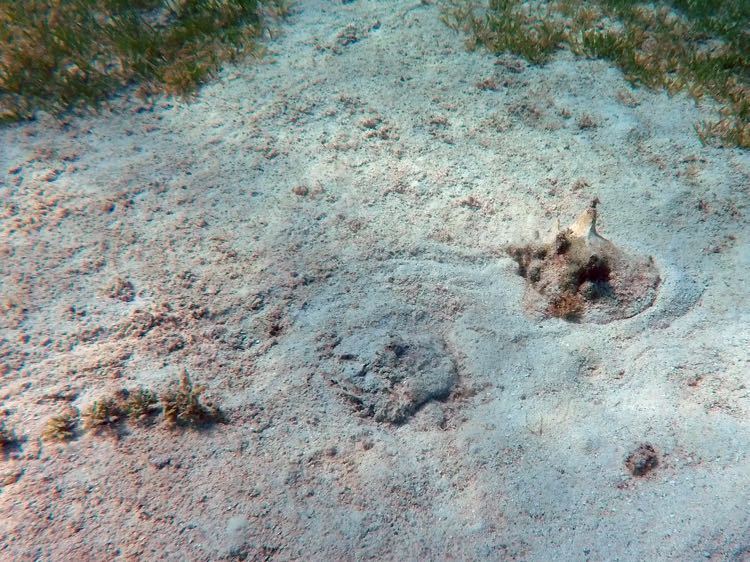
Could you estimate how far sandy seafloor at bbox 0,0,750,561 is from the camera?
252 cm

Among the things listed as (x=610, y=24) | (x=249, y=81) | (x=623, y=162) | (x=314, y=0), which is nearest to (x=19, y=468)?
(x=249, y=81)

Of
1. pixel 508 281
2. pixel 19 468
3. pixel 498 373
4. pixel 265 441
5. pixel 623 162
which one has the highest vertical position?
pixel 623 162

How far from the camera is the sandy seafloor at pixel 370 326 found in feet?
8.25

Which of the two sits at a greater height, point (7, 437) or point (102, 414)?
point (102, 414)

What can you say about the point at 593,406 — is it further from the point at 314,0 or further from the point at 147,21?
the point at 147,21

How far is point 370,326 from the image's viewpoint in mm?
3324

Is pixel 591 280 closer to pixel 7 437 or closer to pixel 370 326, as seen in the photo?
pixel 370 326

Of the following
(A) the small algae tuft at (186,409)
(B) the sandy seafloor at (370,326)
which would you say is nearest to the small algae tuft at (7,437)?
(B) the sandy seafloor at (370,326)

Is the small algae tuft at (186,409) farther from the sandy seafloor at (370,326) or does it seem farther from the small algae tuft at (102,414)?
the small algae tuft at (102,414)

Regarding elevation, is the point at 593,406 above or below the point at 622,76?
below

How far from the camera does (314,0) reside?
662 cm

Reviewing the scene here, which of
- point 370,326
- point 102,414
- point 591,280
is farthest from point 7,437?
point 591,280

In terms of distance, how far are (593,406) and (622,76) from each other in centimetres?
452

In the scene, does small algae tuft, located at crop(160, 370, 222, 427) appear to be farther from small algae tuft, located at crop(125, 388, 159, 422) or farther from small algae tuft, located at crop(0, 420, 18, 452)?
small algae tuft, located at crop(0, 420, 18, 452)
